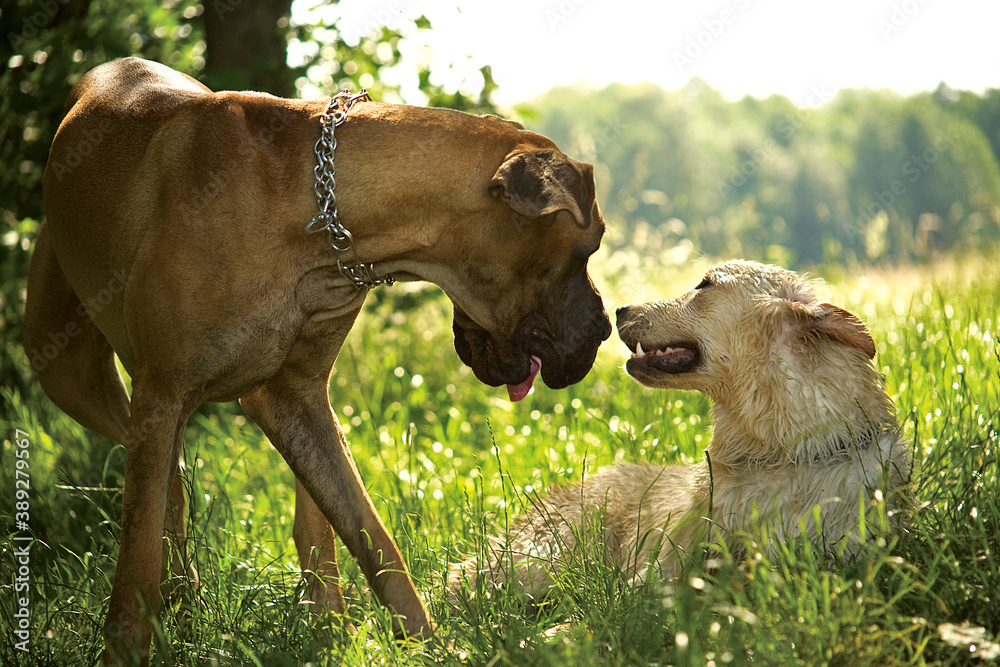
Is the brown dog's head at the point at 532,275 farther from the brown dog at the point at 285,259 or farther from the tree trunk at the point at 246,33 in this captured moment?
the tree trunk at the point at 246,33

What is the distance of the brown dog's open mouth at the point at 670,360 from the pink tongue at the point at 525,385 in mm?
583

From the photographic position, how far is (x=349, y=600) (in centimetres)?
351

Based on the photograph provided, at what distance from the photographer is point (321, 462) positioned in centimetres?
337

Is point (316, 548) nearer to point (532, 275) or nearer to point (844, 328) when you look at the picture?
point (532, 275)

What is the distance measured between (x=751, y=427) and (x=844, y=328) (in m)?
0.52

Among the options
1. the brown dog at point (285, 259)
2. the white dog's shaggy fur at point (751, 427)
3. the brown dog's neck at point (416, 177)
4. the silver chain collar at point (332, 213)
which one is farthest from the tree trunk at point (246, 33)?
the white dog's shaggy fur at point (751, 427)

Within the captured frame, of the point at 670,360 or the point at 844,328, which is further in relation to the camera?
the point at 670,360

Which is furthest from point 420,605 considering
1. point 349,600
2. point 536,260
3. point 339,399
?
point 339,399

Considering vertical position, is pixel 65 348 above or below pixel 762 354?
below

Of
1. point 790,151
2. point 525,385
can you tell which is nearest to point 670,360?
point 525,385

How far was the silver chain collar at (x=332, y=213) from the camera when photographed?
294 cm

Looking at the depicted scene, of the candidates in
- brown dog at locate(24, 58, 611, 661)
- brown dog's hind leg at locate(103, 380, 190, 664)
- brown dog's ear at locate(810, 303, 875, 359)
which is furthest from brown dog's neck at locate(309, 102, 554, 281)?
brown dog's ear at locate(810, 303, 875, 359)

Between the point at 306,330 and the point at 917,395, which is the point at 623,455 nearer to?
the point at 917,395

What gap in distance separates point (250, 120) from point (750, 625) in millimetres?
2303
